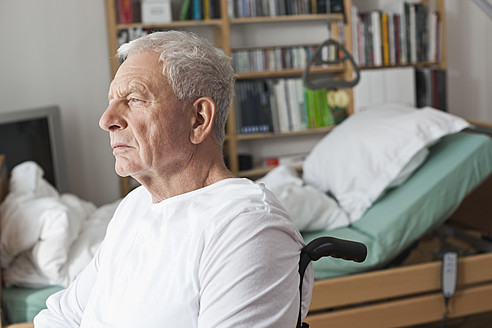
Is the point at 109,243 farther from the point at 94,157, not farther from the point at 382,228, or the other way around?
the point at 94,157

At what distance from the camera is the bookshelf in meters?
3.49

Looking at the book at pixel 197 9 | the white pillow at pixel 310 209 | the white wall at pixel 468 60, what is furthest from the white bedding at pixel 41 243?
the white wall at pixel 468 60

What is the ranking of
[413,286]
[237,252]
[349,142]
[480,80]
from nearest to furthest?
[237,252], [413,286], [349,142], [480,80]

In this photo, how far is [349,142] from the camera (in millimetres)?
2520

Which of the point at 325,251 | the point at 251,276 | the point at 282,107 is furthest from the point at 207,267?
the point at 282,107

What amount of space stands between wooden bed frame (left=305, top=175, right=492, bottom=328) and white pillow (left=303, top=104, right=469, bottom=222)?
1.05 feet

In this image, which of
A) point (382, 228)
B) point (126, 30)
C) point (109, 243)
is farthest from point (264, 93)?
point (109, 243)

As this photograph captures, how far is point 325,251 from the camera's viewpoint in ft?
3.23

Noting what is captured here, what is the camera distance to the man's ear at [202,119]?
1.04m

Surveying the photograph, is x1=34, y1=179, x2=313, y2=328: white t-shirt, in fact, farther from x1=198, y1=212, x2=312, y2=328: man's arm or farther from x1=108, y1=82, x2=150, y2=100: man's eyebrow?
x1=108, y1=82, x2=150, y2=100: man's eyebrow

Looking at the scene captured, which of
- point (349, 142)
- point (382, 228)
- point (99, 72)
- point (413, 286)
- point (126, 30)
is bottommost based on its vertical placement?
point (413, 286)

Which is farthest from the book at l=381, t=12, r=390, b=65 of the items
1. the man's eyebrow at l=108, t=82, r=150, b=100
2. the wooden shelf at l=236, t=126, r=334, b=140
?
the man's eyebrow at l=108, t=82, r=150, b=100

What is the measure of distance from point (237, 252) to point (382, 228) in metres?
1.32

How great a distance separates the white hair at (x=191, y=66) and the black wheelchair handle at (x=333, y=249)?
10.2 inches
